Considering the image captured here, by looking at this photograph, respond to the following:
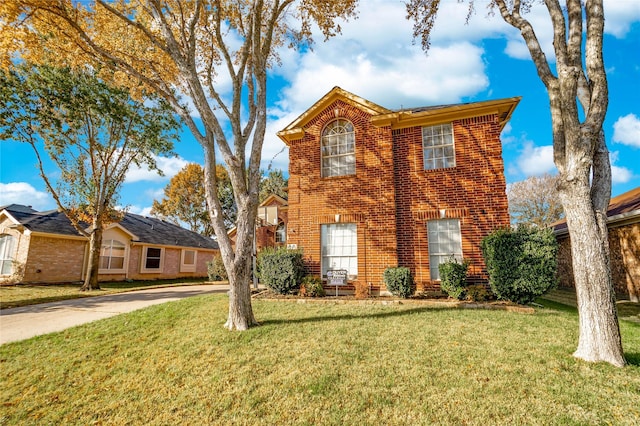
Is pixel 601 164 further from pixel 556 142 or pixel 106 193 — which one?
pixel 106 193

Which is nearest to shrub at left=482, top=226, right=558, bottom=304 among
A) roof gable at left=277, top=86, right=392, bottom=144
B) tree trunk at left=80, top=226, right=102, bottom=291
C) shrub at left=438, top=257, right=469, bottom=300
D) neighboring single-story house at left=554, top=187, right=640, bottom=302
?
shrub at left=438, top=257, right=469, bottom=300

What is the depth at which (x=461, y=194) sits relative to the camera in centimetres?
977

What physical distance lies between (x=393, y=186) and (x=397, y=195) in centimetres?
38

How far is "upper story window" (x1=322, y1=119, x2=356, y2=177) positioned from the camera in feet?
36.7

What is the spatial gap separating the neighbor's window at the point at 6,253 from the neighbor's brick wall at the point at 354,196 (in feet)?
53.9

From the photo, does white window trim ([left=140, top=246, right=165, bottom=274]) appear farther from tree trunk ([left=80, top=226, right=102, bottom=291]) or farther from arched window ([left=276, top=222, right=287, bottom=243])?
arched window ([left=276, top=222, right=287, bottom=243])

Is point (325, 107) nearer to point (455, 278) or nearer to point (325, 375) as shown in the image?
point (455, 278)

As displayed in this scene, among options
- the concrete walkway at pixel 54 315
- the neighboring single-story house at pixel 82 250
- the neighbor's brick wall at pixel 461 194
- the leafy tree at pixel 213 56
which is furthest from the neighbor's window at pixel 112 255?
the neighbor's brick wall at pixel 461 194

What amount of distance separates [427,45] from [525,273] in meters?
6.68

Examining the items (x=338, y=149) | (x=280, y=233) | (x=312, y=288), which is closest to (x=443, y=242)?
(x=312, y=288)

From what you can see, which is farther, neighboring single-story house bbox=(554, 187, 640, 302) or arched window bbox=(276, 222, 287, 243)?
arched window bbox=(276, 222, 287, 243)

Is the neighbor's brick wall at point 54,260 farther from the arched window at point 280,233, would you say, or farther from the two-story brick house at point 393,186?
the two-story brick house at point 393,186

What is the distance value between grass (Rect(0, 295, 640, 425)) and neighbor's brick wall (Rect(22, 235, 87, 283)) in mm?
13456

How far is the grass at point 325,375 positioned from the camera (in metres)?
3.26
